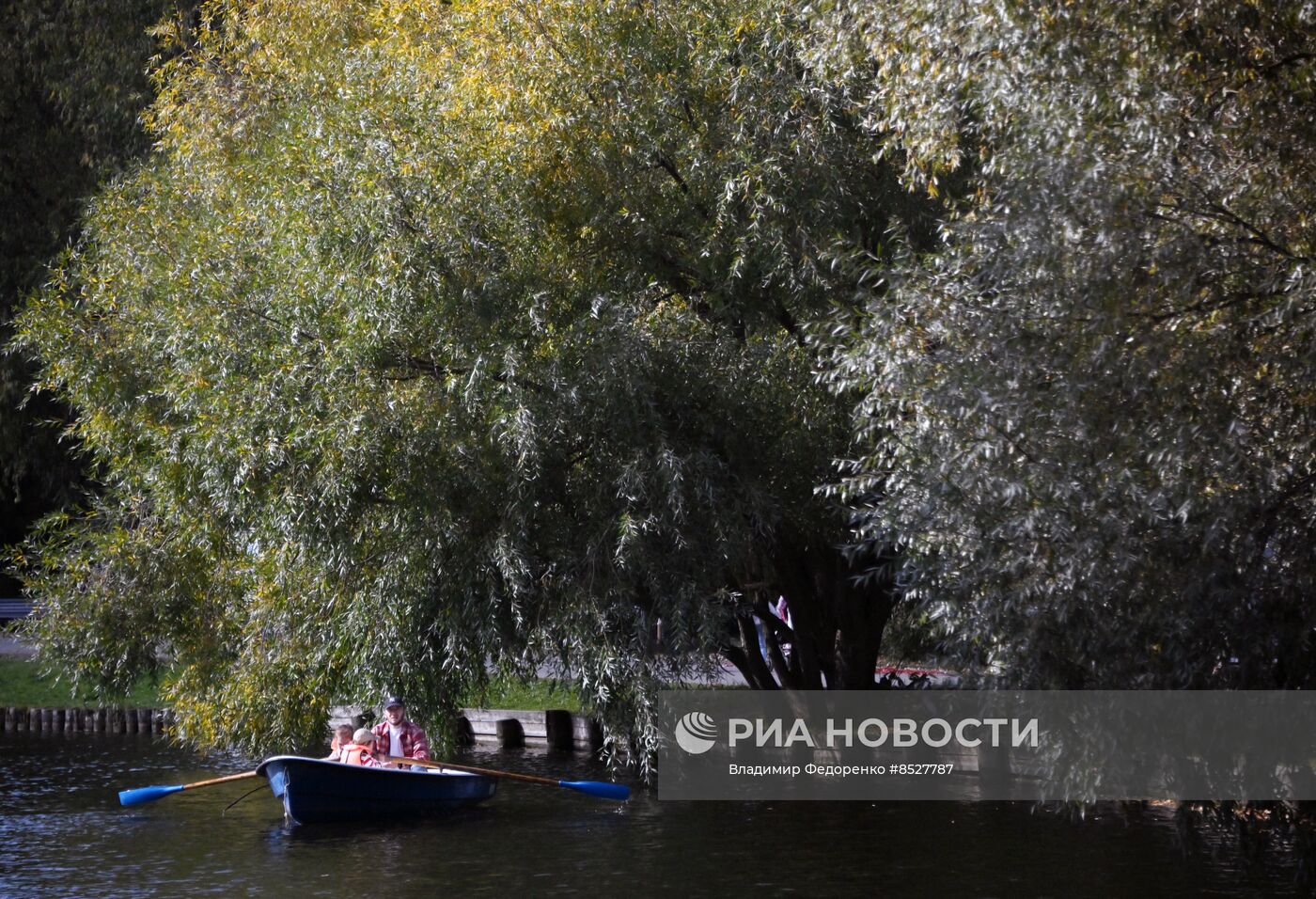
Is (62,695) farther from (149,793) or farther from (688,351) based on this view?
(688,351)

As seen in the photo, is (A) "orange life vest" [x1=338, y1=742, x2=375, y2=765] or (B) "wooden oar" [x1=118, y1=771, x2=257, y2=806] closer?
(A) "orange life vest" [x1=338, y1=742, x2=375, y2=765]

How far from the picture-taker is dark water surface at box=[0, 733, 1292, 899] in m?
11.4

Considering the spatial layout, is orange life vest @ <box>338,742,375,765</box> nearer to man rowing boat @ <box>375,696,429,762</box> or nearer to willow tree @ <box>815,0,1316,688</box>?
man rowing boat @ <box>375,696,429,762</box>

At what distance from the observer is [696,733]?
14625mm

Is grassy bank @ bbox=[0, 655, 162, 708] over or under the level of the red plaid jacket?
over

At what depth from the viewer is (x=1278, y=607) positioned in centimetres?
895

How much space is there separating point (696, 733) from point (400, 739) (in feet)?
9.10

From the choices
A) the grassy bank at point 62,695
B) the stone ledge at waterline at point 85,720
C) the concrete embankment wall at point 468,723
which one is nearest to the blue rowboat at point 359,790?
the concrete embankment wall at point 468,723

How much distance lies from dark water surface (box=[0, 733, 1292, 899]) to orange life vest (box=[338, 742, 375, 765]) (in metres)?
0.64

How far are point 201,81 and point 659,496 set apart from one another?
7.79m

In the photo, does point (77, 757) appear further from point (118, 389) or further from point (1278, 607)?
point (1278, 607)

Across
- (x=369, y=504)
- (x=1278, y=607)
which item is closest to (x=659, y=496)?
(x=369, y=504)

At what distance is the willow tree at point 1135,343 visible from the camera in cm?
835

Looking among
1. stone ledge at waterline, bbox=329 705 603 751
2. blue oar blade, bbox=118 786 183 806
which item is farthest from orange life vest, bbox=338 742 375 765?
stone ledge at waterline, bbox=329 705 603 751
